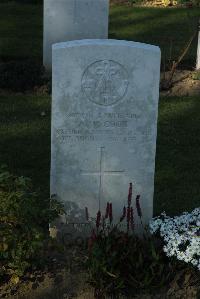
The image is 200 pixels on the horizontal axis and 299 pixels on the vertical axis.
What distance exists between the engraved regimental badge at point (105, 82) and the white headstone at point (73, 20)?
6.19m

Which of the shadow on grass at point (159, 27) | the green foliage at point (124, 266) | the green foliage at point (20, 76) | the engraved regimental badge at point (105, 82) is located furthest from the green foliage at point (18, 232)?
the shadow on grass at point (159, 27)

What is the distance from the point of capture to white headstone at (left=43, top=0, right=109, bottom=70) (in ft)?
39.6

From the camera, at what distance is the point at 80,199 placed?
6.35 metres

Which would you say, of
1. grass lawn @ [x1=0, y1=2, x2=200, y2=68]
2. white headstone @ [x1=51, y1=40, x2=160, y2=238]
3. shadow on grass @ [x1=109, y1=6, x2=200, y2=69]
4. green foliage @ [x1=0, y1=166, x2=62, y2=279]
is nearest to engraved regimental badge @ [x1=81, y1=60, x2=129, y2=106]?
white headstone @ [x1=51, y1=40, x2=160, y2=238]

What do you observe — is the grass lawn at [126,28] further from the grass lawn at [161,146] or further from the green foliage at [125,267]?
the green foliage at [125,267]

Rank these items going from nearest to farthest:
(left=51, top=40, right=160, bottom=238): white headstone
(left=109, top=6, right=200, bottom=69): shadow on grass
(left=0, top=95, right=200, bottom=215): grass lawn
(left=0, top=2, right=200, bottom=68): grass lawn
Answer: (left=51, top=40, right=160, bottom=238): white headstone → (left=0, top=95, right=200, bottom=215): grass lawn → (left=0, top=2, right=200, bottom=68): grass lawn → (left=109, top=6, right=200, bottom=69): shadow on grass

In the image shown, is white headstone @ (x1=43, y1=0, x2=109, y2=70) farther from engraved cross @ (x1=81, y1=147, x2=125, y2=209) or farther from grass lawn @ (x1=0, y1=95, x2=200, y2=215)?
engraved cross @ (x1=81, y1=147, x2=125, y2=209)

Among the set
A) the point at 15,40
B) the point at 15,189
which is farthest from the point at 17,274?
the point at 15,40

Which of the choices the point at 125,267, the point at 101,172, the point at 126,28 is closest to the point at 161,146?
the point at 101,172

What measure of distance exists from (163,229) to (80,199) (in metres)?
0.84

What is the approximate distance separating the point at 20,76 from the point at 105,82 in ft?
17.8

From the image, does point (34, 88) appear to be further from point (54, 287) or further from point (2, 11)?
point (2, 11)

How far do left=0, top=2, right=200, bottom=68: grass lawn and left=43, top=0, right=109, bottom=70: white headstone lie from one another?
1284mm

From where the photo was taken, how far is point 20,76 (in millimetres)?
11297
